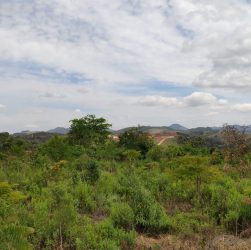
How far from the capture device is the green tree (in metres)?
24.8

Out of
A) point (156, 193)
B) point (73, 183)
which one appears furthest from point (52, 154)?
point (156, 193)

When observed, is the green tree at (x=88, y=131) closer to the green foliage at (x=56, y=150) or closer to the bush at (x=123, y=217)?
the green foliage at (x=56, y=150)

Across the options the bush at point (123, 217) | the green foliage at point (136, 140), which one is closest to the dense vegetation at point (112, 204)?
the bush at point (123, 217)

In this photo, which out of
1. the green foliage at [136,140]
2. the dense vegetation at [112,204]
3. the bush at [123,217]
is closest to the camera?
the dense vegetation at [112,204]

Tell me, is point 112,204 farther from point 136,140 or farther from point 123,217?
point 136,140

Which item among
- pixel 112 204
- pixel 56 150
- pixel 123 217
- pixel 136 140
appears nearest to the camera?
pixel 123 217

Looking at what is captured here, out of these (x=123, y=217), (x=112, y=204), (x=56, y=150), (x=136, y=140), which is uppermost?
(x=136, y=140)

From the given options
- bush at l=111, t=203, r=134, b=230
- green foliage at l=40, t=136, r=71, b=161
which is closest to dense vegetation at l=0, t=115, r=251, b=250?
bush at l=111, t=203, r=134, b=230

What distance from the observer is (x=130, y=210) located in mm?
8711

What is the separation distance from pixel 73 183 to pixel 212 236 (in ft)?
15.6

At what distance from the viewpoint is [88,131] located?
25328 mm

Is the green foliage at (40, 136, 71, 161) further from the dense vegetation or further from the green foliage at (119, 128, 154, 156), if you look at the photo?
the green foliage at (119, 128, 154, 156)

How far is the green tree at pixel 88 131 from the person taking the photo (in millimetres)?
24766

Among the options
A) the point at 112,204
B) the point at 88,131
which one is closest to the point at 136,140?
the point at 88,131
